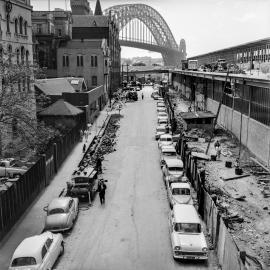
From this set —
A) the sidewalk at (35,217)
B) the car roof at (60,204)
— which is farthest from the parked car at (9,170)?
the car roof at (60,204)

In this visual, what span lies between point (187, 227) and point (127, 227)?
3829 mm

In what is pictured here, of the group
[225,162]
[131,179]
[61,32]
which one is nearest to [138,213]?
[131,179]

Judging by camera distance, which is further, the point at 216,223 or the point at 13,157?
the point at 13,157

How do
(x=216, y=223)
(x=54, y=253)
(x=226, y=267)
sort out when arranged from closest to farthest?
(x=226, y=267), (x=54, y=253), (x=216, y=223)

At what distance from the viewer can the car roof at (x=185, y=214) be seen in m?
18.0

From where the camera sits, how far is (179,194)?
2259 centimetres

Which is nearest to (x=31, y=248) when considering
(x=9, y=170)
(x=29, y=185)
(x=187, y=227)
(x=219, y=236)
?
(x=187, y=227)

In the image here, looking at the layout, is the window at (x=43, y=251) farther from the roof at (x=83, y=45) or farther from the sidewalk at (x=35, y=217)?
the roof at (x=83, y=45)

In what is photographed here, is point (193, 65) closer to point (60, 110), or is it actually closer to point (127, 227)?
point (60, 110)

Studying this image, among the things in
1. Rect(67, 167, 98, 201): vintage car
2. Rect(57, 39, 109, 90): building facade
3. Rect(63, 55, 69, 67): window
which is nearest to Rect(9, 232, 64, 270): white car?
Rect(67, 167, 98, 201): vintage car

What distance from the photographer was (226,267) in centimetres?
1495

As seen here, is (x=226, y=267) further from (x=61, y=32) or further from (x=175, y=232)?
(x=61, y=32)

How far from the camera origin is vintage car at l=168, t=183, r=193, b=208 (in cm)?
2198

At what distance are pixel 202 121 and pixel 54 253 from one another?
35122mm
